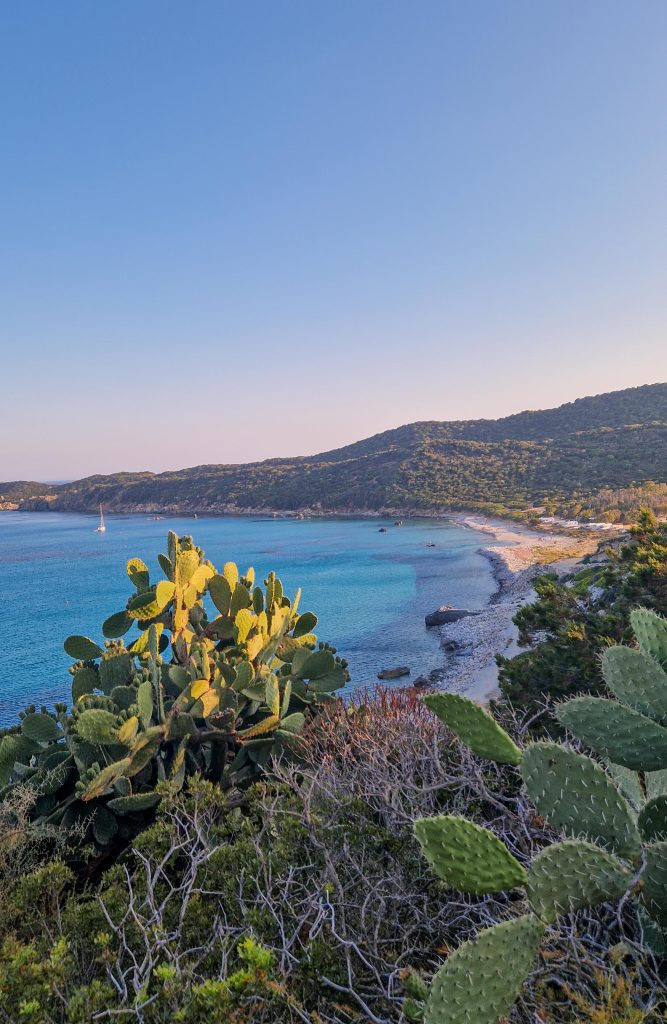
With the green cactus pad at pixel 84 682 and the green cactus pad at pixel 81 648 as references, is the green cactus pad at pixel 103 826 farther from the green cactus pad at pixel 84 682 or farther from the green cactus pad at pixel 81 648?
the green cactus pad at pixel 81 648

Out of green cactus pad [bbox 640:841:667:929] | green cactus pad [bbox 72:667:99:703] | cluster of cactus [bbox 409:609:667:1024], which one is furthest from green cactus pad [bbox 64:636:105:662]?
green cactus pad [bbox 640:841:667:929]

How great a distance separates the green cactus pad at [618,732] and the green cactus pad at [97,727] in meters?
3.55

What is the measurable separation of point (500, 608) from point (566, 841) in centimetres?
2377

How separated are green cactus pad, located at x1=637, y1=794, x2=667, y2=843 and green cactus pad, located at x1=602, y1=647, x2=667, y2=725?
1.65 ft

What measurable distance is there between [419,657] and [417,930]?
17.0 metres

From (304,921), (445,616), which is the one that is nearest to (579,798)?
(304,921)

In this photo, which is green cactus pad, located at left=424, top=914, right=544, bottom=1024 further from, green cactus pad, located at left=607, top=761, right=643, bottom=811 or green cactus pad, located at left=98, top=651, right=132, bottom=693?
green cactus pad, located at left=98, top=651, right=132, bottom=693

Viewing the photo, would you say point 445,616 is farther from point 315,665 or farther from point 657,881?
point 657,881

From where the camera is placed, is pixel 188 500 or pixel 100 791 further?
pixel 188 500

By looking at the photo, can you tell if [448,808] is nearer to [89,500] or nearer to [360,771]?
[360,771]

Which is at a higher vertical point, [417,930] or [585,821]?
[585,821]

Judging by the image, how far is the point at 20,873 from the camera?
158 inches

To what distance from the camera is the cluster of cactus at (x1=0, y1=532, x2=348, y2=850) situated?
4543 millimetres

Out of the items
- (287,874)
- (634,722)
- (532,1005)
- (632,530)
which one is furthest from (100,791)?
(632,530)
